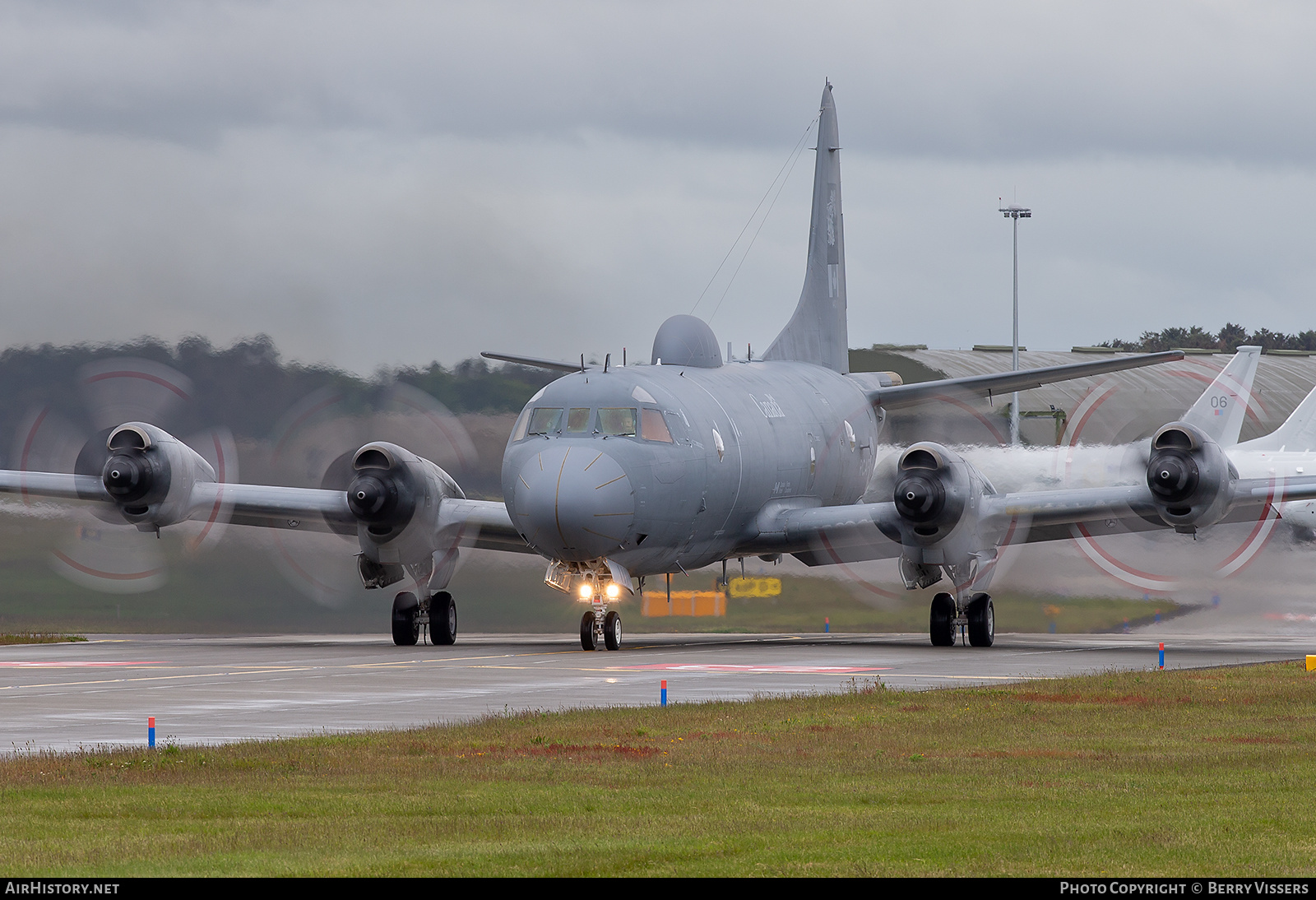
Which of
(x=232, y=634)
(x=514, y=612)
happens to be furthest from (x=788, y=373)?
(x=232, y=634)

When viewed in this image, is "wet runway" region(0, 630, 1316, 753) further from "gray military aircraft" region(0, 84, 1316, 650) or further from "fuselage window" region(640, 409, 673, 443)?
"fuselage window" region(640, 409, 673, 443)

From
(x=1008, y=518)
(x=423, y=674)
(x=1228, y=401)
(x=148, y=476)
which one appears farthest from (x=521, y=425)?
(x=1228, y=401)

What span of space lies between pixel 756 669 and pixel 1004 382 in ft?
33.0

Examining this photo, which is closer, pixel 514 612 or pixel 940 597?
pixel 940 597

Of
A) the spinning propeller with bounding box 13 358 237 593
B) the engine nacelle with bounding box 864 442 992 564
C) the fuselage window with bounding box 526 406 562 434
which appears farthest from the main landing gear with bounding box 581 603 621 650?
the spinning propeller with bounding box 13 358 237 593

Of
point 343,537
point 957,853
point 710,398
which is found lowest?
point 957,853

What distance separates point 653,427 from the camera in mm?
26094

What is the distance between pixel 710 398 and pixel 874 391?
327 inches

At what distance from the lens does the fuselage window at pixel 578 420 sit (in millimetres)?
25720

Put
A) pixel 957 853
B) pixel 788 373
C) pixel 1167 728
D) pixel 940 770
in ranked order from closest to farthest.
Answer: pixel 957 853 < pixel 940 770 < pixel 1167 728 < pixel 788 373

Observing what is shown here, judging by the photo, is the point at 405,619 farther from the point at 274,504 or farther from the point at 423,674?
the point at 423,674

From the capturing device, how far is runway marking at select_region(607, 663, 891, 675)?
2244 cm

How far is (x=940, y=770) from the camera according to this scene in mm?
12891

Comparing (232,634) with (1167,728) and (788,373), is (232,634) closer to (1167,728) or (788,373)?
(788,373)
